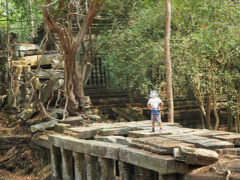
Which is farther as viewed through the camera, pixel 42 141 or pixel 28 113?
pixel 28 113

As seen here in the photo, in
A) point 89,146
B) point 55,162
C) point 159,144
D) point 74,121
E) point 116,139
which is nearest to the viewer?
point 159,144

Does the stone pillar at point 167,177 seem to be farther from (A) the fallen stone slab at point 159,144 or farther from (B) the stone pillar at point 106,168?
(B) the stone pillar at point 106,168

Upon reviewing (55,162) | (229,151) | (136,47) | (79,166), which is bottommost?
(55,162)

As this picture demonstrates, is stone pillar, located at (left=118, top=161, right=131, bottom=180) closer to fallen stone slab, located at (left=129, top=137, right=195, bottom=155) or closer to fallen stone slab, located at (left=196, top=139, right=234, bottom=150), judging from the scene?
fallen stone slab, located at (left=129, top=137, right=195, bottom=155)

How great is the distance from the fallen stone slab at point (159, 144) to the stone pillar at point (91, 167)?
5.23ft

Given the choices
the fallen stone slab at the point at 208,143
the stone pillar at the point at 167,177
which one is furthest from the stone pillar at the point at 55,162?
the stone pillar at the point at 167,177

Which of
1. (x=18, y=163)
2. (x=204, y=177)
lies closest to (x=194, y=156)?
(x=204, y=177)

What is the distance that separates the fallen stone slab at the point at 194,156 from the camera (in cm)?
623

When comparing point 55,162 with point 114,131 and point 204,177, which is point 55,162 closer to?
point 114,131

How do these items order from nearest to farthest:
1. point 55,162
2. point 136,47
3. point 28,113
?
point 55,162 < point 28,113 < point 136,47

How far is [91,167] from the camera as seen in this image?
9.04m

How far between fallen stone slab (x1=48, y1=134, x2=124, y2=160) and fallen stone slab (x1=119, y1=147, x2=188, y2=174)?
51 cm

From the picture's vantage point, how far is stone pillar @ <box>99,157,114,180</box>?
27.9ft

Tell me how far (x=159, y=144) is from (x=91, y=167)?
2.54m
